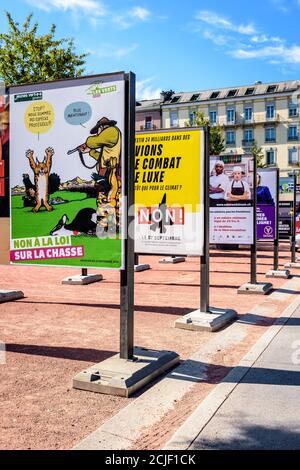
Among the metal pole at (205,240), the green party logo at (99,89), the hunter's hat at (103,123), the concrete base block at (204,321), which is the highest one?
the green party logo at (99,89)

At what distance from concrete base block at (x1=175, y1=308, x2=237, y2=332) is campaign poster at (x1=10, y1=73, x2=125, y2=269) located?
278 centimetres

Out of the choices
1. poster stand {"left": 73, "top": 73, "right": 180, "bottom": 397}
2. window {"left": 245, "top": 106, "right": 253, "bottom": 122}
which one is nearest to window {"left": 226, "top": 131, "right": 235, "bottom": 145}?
window {"left": 245, "top": 106, "right": 253, "bottom": 122}

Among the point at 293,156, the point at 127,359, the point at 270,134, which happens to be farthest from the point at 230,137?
the point at 127,359

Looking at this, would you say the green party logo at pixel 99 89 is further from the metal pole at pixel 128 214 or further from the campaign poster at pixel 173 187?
the campaign poster at pixel 173 187

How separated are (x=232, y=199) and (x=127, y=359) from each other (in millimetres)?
7061

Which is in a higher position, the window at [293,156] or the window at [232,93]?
the window at [232,93]

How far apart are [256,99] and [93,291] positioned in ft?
203

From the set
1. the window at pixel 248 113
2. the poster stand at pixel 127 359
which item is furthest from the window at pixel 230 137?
the poster stand at pixel 127 359

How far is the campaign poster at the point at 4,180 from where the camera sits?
19.3ft

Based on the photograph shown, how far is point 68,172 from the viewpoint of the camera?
218 inches

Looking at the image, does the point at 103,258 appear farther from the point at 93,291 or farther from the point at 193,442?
the point at 93,291

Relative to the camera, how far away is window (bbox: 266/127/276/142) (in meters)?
66.4

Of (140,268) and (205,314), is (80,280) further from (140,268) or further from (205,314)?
(205,314)

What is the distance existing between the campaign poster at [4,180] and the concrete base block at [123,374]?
183 cm
